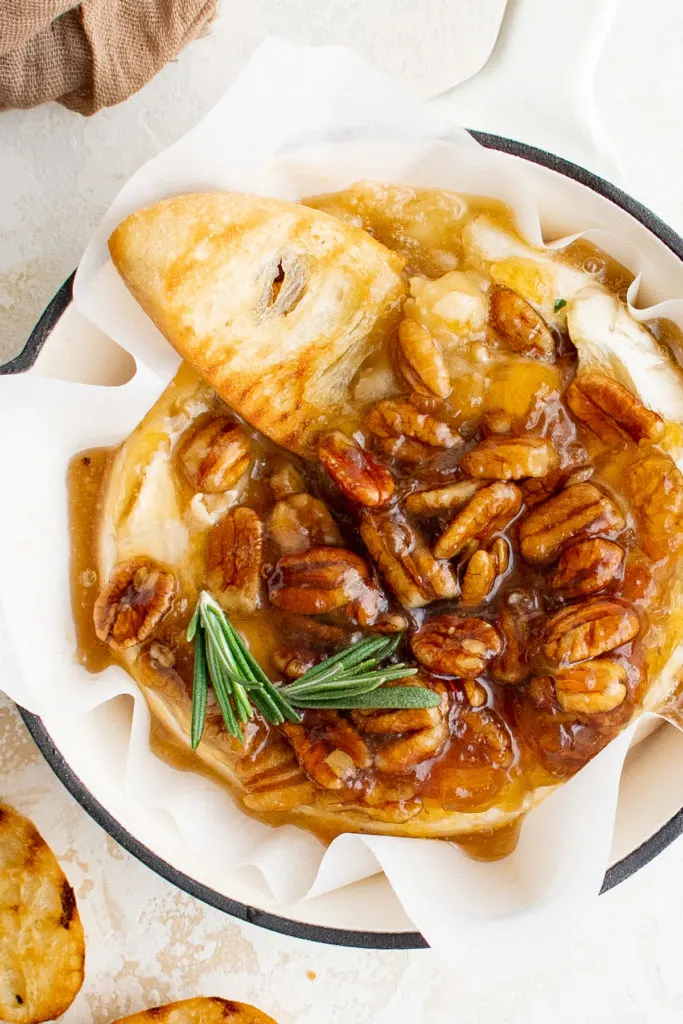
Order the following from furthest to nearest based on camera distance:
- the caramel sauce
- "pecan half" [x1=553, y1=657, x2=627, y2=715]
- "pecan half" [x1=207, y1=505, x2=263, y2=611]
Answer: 1. the caramel sauce
2. "pecan half" [x1=207, y1=505, x2=263, y2=611]
3. "pecan half" [x1=553, y1=657, x2=627, y2=715]

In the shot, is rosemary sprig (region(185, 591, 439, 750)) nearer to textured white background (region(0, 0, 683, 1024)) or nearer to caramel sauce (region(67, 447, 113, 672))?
caramel sauce (region(67, 447, 113, 672))

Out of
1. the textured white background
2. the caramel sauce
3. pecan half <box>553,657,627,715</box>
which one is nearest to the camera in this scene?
pecan half <box>553,657,627,715</box>

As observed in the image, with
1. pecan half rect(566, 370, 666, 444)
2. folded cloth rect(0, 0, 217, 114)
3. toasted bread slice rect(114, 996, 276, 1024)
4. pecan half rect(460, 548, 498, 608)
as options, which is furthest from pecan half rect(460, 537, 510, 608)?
folded cloth rect(0, 0, 217, 114)

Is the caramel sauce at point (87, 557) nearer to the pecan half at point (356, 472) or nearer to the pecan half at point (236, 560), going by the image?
the pecan half at point (236, 560)

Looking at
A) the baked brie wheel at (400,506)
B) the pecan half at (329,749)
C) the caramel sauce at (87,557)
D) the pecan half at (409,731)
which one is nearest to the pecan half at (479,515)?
the baked brie wheel at (400,506)

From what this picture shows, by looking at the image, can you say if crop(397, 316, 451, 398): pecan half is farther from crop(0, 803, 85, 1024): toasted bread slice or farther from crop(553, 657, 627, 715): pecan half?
crop(0, 803, 85, 1024): toasted bread slice

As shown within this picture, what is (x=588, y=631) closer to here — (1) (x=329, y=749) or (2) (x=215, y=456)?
(1) (x=329, y=749)

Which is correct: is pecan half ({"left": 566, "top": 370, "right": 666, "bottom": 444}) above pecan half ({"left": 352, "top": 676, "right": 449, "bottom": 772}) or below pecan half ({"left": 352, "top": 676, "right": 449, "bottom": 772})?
above

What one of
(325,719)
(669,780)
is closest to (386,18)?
(325,719)

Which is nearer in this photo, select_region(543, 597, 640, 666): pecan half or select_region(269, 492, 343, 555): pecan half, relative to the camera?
select_region(543, 597, 640, 666): pecan half
